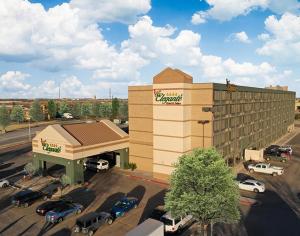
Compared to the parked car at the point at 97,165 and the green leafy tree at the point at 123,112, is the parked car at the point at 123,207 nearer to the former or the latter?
the parked car at the point at 97,165

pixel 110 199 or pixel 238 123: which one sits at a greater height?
pixel 238 123

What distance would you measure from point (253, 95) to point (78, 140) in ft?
125

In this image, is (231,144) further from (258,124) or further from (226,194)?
(226,194)

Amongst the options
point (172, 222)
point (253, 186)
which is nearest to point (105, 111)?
point (253, 186)

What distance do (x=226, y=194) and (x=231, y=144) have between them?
27.3m

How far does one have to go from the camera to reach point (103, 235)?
98.4 ft

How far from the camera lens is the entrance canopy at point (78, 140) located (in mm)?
44497

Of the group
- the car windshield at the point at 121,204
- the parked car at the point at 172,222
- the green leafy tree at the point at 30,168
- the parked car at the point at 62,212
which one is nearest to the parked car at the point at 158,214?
the parked car at the point at 172,222

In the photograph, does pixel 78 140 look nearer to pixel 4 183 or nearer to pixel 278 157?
pixel 4 183

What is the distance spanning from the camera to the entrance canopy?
44497 mm

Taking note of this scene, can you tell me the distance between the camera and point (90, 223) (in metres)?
30.2

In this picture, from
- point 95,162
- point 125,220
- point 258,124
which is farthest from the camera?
point 258,124

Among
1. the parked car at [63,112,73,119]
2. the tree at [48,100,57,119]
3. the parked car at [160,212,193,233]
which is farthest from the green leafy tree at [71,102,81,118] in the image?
the parked car at [160,212,193,233]

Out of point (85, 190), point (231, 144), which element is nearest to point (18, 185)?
point (85, 190)
